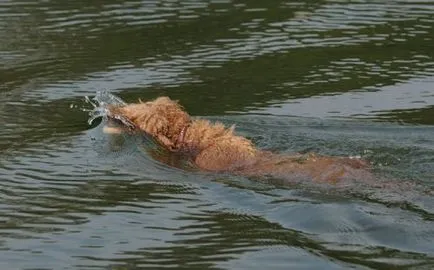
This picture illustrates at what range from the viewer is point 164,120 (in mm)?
11641

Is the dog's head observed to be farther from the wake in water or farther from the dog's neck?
the wake in water

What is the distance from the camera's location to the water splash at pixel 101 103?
41.1 feet

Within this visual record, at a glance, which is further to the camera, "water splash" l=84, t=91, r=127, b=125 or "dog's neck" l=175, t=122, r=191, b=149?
"water splash" l=84, t=91, r=127, b=125

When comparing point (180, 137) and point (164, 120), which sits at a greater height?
point (164, 120)

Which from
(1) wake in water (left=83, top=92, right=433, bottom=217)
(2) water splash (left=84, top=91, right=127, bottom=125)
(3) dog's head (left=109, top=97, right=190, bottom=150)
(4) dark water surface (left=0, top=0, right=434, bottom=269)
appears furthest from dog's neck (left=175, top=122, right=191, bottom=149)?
(2) water splash (left=84, top=91, right=127, bottom=125)

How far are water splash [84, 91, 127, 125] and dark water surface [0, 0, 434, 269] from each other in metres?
0.13

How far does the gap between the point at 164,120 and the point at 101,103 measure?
1373 millimetres

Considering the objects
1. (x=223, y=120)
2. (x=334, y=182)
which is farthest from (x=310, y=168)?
(x=223, y=120)

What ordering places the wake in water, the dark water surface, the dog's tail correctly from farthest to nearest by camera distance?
the dog's tail → the wake in water → the dark water surface

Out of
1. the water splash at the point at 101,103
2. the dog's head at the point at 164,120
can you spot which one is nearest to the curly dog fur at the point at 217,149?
the dog's head at the point at 164,120

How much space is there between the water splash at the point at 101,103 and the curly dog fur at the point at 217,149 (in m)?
0.17

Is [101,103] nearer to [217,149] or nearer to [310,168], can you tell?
[217,149]

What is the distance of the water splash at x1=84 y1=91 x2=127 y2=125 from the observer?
12.5m

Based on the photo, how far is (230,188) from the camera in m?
10.2
